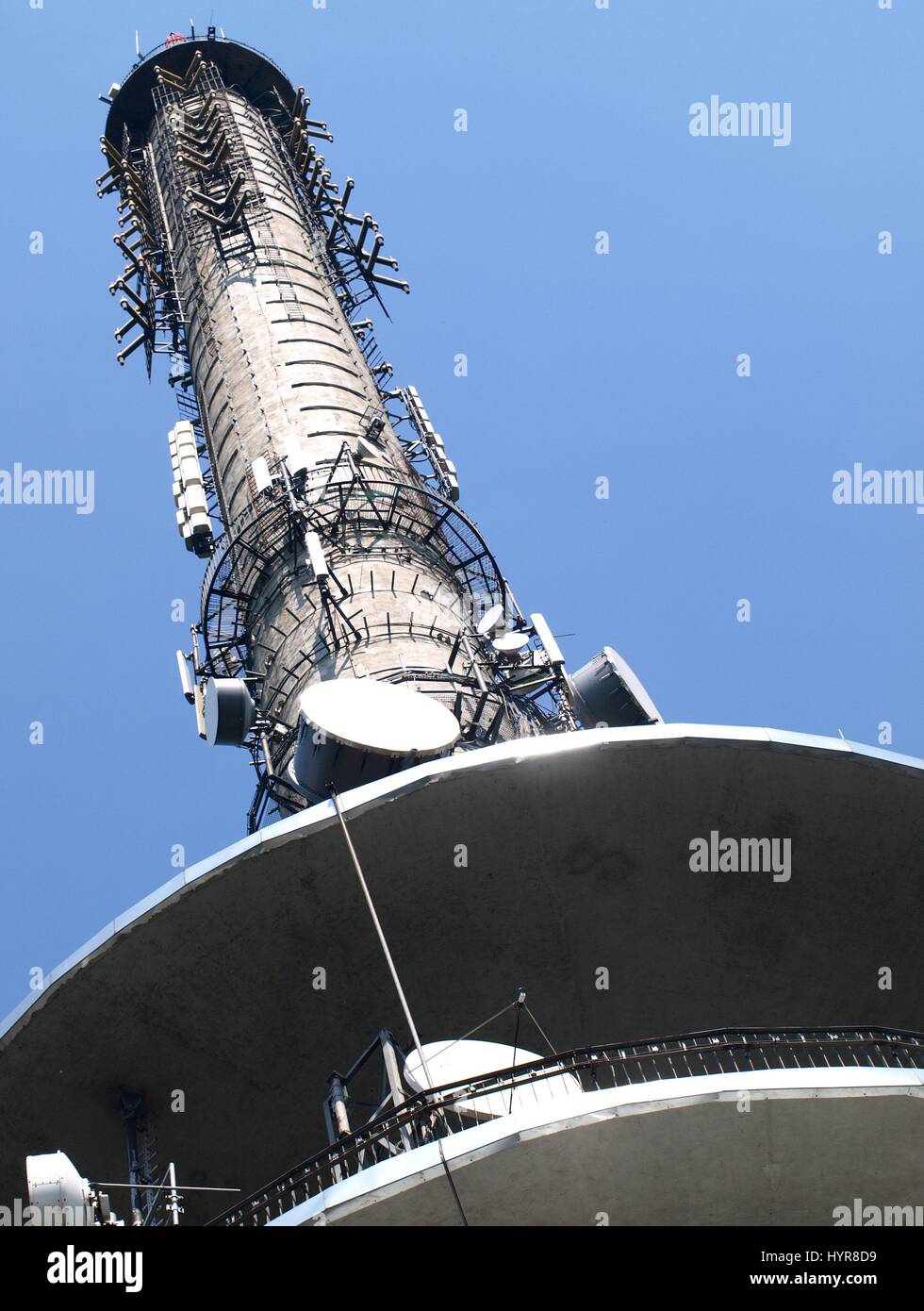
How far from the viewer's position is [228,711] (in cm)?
1867

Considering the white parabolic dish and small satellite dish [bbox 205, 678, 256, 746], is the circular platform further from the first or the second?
small satellite dish [bbox 205, 678, 256, 746]

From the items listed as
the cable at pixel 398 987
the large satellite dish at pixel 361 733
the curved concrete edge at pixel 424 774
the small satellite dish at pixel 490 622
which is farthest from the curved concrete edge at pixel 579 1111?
the small satellite dish at pixel 490 622

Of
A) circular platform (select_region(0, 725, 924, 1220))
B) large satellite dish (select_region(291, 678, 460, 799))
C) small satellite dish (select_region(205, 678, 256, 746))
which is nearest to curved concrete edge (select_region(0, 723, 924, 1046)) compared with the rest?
circular platform (select_region(0, 725, 924, 1220))

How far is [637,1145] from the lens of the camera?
10.9m

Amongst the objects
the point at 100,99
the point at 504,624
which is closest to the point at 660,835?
the point at 504,624

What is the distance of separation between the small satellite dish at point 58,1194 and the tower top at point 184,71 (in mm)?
32785

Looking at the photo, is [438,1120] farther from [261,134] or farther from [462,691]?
[261,134]

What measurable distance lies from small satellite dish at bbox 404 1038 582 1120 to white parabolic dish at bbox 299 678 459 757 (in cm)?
357

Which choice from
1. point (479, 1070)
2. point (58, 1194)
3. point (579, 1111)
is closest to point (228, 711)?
point (479, 1070)

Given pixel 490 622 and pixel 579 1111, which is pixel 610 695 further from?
pixel 579 1111

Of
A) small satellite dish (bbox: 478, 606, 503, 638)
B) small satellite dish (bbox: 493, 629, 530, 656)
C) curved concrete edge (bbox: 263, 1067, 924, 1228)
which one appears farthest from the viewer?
small satellite dish (bbox: 478, 606, 503, 638)

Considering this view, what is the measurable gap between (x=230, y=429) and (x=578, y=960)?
43.3ft

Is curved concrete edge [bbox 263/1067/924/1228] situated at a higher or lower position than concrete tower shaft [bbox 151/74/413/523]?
lower

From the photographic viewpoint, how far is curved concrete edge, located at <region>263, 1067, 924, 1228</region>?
10.2m
